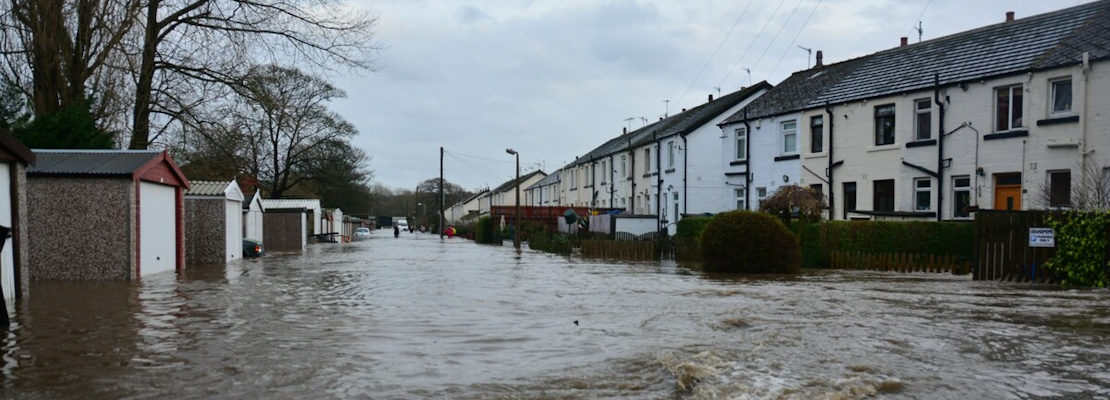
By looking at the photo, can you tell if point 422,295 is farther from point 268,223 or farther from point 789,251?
point 268,223

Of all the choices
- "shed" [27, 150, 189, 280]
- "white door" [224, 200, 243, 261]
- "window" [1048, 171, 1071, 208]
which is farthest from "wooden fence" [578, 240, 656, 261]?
"shed" [27, 150, 189, 280]

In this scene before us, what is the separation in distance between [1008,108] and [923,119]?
10.1 ft

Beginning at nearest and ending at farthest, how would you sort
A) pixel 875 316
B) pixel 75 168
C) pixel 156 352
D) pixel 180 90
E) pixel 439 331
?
pixel 156 352 → pixel 439 331 → pixel 875 316 → pixel 75 168 → pixel 180 90

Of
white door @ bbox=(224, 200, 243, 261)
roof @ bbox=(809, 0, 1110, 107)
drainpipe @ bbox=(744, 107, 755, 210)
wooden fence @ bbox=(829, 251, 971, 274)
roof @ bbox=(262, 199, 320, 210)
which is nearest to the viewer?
wooden fence @ bbox=(829, 251, 971, 274)

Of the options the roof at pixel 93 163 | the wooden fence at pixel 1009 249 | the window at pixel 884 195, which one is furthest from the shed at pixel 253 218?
the wooden fence at pixel 1009 249

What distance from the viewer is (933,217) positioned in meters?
26.5

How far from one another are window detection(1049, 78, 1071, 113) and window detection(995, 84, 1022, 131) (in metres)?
0.97

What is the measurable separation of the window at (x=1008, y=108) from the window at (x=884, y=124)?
372 cm

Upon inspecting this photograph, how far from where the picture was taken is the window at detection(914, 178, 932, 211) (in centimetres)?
2705

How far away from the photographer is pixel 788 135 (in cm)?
3350

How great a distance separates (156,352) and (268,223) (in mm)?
41135

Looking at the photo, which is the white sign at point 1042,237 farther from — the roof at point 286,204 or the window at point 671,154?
the roof at point 286,204

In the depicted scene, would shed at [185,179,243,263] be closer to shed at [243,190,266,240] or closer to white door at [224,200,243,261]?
white door at [224,200,243,261]

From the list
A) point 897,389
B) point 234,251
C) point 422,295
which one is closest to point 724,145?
point 234,251
